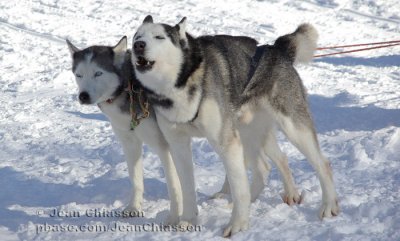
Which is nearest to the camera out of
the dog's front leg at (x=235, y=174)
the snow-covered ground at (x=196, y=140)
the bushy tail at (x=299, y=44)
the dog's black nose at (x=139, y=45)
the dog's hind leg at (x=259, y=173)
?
the dog's black nose at (x=139, y=45)

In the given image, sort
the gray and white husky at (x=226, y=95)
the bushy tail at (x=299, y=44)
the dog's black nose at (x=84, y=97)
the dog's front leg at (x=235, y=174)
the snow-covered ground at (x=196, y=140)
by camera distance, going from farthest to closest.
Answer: the bushy tail at (x=299, y=44) → the snow-covered ground at (x=196, y=140) → the dog's black nose at (x=84, y=97) → the dog's front leg at (x=235, y=174) → the gray and white husky at (x=226, y=95)

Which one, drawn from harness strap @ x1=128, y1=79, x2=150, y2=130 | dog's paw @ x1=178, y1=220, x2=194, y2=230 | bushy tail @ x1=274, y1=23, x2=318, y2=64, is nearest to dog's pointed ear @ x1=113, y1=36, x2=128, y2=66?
harness strap @ x1=128, y1=79, x2=150, y2=130

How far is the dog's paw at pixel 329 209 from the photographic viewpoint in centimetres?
419

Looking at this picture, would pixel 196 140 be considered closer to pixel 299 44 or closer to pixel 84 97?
pixel 299 44

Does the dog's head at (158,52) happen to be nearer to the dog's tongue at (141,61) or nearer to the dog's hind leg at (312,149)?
the dog's tongue at (141,61)

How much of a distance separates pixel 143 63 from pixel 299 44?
1.44 metres

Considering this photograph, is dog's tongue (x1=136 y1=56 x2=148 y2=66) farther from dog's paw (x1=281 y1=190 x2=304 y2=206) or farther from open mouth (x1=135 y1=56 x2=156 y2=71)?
dog's paw (x1=281 y1=190 x2=304 y2=206)

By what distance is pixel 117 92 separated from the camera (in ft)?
14.1

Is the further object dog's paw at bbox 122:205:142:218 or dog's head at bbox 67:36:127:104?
dog's paw at bbox 122:205:142:218

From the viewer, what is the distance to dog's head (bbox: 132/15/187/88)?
12.0ft

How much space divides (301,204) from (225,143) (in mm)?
976

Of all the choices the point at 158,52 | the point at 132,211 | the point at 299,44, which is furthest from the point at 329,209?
the point at 158,52

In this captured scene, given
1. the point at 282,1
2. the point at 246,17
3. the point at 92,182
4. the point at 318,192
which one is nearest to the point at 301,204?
the point at 318,192

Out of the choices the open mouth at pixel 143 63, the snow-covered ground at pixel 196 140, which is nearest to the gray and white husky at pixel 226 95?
the open mouth at pixel 143 63
